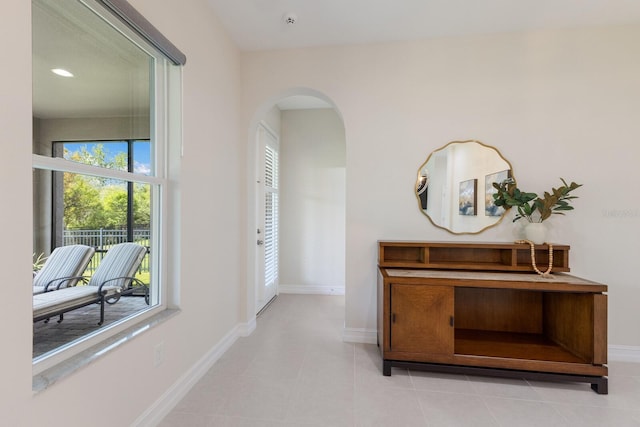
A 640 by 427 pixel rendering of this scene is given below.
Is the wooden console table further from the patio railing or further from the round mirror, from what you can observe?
the patio railing

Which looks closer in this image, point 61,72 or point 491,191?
point 61,72

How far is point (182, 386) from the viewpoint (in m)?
1.86

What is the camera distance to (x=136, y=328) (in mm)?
1577

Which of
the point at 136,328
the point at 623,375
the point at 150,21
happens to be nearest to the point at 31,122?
the point at 150,21

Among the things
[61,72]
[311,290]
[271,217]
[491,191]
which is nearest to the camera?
[61,72]

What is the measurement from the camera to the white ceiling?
2.19 meters

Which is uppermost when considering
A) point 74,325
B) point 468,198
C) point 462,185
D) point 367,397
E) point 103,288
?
point 462,185

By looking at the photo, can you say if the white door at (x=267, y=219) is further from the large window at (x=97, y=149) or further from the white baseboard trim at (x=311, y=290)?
the large window at (x=97, y=149)

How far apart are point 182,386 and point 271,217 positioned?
2365mm

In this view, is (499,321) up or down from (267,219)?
down

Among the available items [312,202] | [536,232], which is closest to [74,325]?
[536,232]

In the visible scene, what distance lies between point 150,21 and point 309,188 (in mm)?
2903

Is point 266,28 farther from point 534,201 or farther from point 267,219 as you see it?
point 534,201

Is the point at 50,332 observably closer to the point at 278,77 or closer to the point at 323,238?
the point at 278,77
